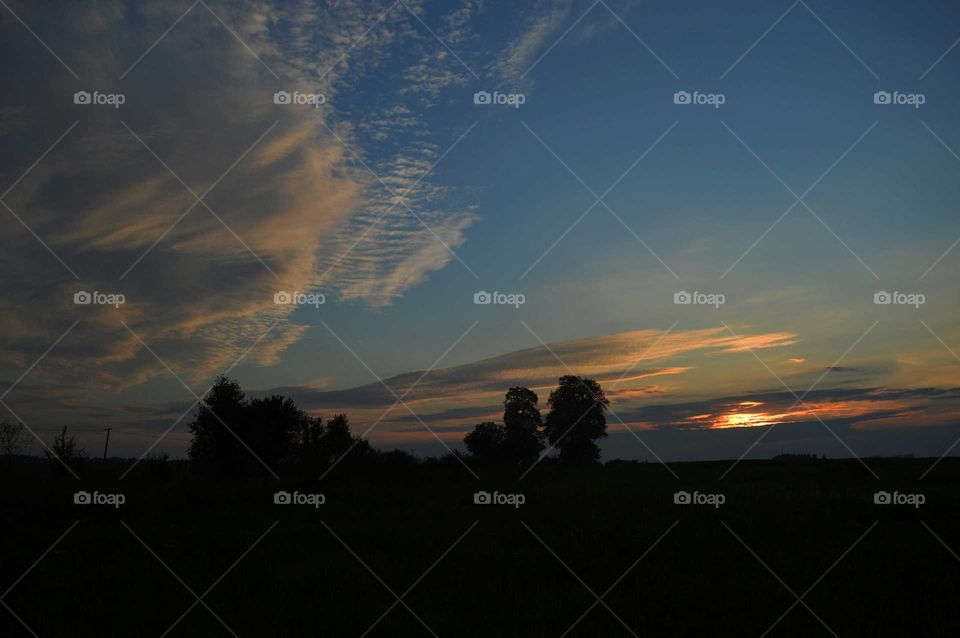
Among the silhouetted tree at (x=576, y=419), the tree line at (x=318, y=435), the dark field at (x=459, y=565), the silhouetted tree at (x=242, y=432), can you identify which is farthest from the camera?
the silhouetted tree at (x=576, y=419)

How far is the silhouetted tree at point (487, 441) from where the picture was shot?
255 ft

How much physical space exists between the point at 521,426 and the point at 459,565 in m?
60.2

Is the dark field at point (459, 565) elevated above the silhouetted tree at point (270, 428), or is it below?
below

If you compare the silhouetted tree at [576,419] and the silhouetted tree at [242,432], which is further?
the silhouetted tree at [576,419]

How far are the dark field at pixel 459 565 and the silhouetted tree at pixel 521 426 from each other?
162ft

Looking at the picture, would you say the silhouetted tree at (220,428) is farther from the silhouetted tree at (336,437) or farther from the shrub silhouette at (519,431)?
the shrub silhouette at (519,431)

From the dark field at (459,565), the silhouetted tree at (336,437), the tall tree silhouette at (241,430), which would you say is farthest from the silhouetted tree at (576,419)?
the dark field at (459,565)

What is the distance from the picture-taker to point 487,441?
80000 mm

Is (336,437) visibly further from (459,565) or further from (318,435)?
(459,565)

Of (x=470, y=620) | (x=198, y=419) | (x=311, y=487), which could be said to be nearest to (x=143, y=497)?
(x=311, y=487)

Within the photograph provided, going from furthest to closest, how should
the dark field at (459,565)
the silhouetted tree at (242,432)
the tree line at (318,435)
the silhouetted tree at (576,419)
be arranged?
the silhouetted tree at (576,419)
the silhouetted tree at (242,432)
the tree line at (318,435)
the dark field at (459,565)

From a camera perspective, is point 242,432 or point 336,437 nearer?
point 242,432

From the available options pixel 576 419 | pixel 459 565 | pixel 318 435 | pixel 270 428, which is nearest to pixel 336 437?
pixel 318 435

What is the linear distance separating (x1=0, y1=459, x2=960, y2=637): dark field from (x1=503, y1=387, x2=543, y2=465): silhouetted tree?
1942 inches
